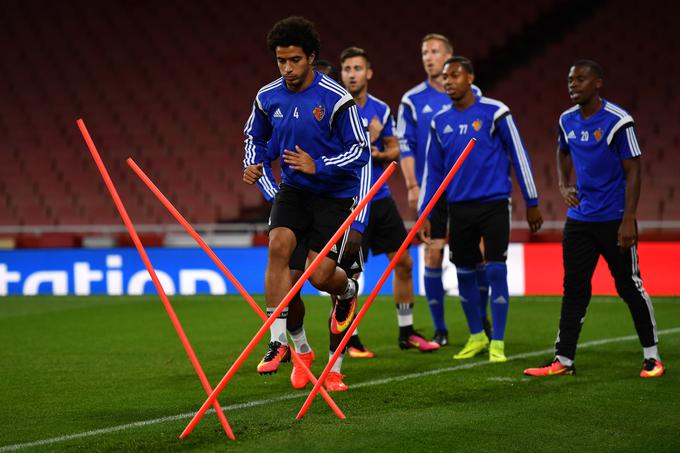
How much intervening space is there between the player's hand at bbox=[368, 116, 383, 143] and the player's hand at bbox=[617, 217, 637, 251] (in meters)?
2.13

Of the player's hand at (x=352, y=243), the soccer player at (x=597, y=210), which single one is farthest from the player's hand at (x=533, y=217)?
the player's hand at (x=352, y=243)

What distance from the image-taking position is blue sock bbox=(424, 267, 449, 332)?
25.9 ft

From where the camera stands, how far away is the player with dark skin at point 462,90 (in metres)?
7.00

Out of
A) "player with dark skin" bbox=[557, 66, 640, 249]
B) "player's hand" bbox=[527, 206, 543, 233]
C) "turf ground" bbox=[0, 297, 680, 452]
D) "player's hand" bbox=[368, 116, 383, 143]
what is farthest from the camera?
"player's hand" bbox=[368, 116, 383, 143]

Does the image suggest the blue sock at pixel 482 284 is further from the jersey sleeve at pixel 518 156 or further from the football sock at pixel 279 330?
the football sock at pixel 279 330

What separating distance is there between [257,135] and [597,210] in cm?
215

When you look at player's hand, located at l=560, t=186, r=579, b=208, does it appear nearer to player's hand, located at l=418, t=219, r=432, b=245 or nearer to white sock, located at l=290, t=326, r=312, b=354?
player's hand, located at l=418, t=219, r=432, b=245

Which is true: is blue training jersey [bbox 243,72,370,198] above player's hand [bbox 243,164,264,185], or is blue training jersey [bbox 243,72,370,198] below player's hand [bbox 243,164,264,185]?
above

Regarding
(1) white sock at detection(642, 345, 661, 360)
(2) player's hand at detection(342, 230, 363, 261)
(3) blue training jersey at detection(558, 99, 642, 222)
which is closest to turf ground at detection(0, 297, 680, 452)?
(1) white sock at detection(642, 345, 661, 360)

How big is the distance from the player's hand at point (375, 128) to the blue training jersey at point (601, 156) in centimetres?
167

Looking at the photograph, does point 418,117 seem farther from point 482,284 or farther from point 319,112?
point 319,112

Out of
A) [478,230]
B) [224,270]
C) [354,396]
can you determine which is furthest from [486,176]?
[224,270]

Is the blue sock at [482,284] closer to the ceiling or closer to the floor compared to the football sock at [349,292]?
closer to the floor

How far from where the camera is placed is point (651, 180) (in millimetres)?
14500
